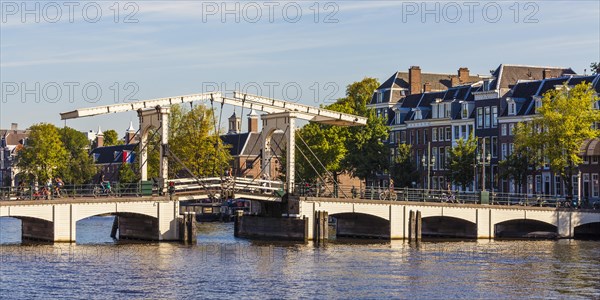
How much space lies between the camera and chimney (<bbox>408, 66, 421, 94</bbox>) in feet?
380

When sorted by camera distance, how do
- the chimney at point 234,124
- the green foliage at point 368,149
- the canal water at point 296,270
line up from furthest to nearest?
the chimney at point 234,124 → the green foliage at point 368,149 → the canal water at point 296,270

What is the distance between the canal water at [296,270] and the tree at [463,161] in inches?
1098

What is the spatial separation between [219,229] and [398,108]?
30061 mm

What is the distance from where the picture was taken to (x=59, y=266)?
5159cm

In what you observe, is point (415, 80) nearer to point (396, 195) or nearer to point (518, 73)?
point (518, 73)

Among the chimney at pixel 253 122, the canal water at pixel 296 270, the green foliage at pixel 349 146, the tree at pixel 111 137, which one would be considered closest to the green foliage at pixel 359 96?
the green foliage at pixel 349 146

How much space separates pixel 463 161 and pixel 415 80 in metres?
20.2

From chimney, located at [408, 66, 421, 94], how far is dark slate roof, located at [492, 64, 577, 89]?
13.1 m

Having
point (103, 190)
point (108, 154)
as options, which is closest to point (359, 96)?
point (103, 190)

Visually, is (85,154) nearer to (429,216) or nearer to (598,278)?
(429,216)

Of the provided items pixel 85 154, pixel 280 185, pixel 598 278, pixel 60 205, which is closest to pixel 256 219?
pixel 280 185

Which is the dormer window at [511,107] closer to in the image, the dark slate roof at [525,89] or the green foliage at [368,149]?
the dark slate roof at [525,89]

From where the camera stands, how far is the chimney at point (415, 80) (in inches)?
4564

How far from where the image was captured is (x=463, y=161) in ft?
320
